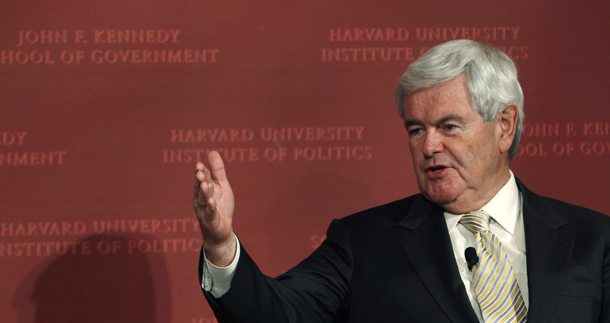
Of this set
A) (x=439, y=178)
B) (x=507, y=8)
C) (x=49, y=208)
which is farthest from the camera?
(x=507, y=8)

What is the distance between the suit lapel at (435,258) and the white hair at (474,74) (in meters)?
0.31

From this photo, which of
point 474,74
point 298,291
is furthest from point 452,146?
point 298,291

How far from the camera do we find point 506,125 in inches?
69.1

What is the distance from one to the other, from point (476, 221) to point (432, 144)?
0.24 meters

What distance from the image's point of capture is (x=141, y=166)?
236 centimetres

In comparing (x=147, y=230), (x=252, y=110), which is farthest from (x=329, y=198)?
(x=147, y=230)

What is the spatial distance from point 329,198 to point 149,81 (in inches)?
32.1

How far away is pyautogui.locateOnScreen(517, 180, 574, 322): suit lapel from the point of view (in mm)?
1513

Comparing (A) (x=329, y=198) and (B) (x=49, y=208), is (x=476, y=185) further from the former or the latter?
(B) (x=49, y=208)

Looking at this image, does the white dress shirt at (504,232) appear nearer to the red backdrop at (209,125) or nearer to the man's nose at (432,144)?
the man's nose at (432,144)

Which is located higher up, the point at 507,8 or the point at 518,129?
the point at 507,8

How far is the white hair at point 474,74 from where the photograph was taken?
65.2 inches

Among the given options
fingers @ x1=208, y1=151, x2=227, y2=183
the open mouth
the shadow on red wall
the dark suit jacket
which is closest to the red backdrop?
the shadow on red wall

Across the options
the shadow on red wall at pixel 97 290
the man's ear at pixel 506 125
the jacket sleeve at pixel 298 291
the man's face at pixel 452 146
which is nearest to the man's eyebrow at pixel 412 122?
the man's face at pixel 452 146
